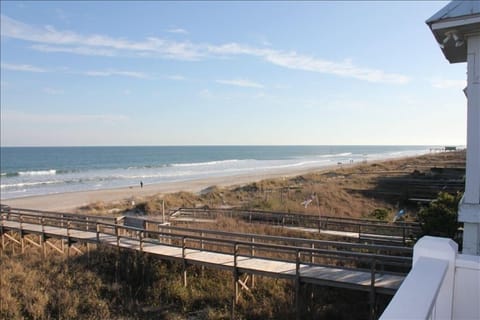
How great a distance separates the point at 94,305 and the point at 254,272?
12.3 feet

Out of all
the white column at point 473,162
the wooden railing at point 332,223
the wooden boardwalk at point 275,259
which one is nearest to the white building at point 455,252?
the white column at point 473,162

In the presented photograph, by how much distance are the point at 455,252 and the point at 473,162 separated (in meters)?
2.44

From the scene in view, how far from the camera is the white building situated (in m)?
2.33

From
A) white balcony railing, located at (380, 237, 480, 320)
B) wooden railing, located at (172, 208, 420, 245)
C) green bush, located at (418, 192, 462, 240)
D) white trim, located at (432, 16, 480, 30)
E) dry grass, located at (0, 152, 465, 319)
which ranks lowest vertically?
dry grass, located at (0, 152, 465, 319)

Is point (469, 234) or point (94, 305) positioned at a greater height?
point (469, 234)

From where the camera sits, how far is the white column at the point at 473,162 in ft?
16.5

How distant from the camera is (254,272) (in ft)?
31.5

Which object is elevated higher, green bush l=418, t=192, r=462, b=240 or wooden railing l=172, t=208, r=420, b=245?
green bush l=418, t=192, r=462, b=240

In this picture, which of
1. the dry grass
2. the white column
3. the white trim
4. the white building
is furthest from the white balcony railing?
the dry grass

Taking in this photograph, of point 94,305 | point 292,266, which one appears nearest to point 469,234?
point 292,266

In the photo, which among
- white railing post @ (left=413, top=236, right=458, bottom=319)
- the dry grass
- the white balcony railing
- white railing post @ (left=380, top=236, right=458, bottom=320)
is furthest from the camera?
the dry grass

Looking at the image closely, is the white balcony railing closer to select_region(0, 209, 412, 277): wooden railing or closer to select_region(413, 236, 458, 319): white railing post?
select_region(413, 236, 458, 319): white railing post

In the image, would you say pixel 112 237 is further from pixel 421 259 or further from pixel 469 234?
pixel 421 259

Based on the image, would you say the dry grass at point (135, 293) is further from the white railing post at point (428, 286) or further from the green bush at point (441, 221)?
the white railing post at point (428, 286)
